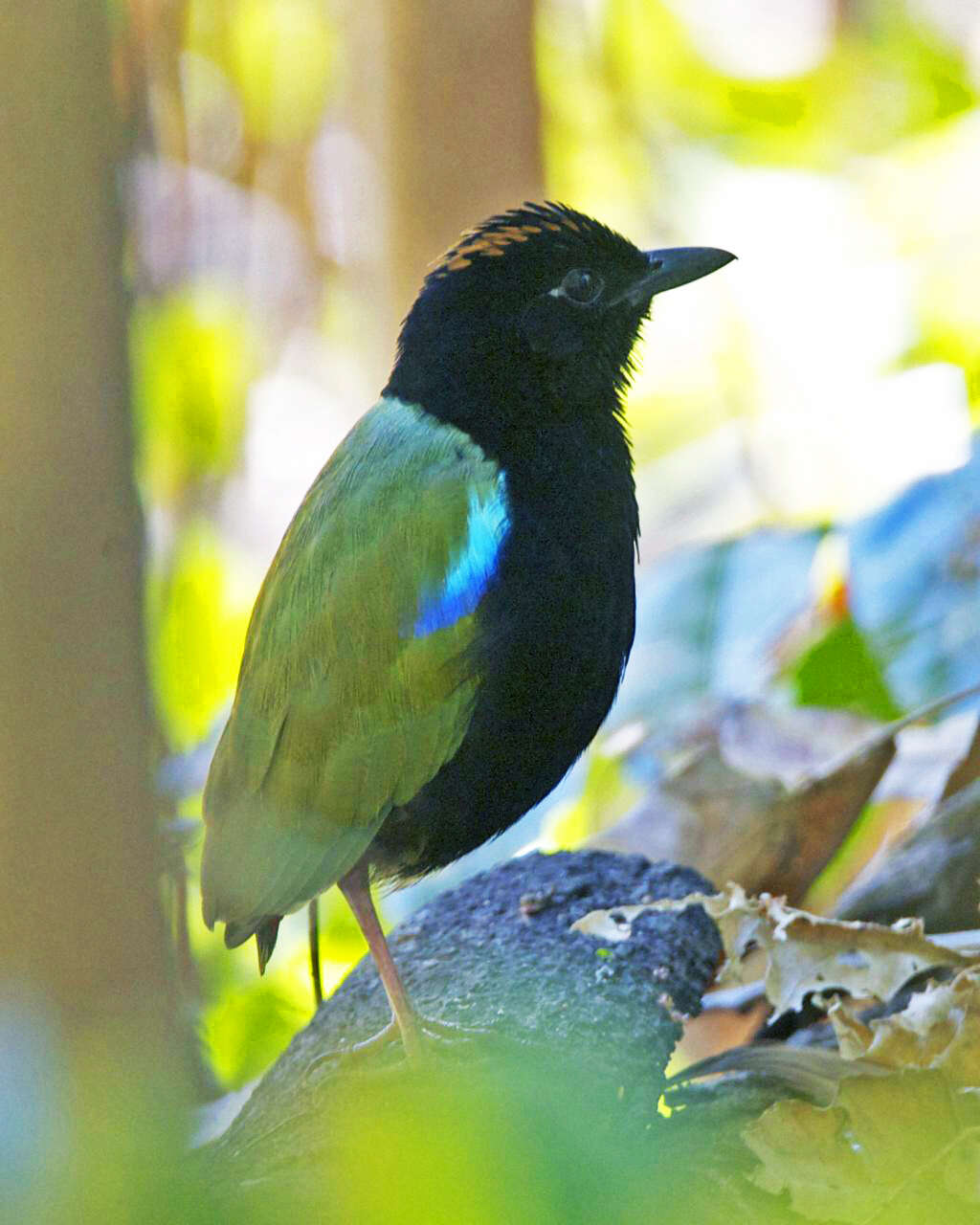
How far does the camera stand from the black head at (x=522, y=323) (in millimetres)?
3014

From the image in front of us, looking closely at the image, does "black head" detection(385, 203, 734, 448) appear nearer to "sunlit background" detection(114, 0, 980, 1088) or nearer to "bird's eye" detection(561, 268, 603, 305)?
"bird's eye" detection(561, 268, 603, 305)

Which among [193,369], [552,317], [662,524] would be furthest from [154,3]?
[552,317]

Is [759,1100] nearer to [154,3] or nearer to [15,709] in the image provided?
[15,709]

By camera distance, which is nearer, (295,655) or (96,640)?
(96,640)

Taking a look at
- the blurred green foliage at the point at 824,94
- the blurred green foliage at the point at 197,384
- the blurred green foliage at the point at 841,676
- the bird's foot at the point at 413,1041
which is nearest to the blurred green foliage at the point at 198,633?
the blurred green foliage at the point at 197,384

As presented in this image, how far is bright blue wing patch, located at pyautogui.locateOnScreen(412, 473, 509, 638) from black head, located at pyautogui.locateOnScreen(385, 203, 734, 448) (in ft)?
0.86

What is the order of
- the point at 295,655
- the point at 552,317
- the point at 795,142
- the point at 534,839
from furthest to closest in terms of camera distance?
the point at 795,142 → the point at 534,839 → the point at 552,317 → the point at 295,655

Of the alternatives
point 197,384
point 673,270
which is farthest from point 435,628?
point 197,384

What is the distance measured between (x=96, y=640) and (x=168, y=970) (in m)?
0.39

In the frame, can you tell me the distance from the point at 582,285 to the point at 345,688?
1.01 m

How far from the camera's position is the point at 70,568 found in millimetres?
1745

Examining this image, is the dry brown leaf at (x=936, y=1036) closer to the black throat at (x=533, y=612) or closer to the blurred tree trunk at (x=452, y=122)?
the black throat at (x=533, y=612)

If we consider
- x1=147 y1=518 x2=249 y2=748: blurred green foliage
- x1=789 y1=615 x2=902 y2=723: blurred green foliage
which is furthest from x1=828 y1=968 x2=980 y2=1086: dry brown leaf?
x1=147 y1=518 x2=249 y2=748: blurred green foliage

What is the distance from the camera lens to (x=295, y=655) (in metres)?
2.79
